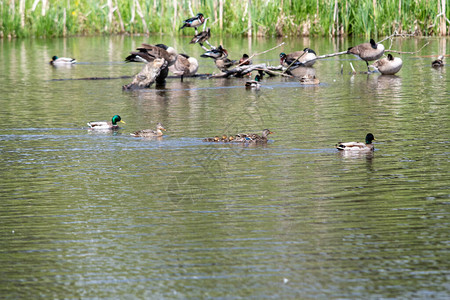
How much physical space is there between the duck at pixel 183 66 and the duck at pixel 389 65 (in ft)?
20.4

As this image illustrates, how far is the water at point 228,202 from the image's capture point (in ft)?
24.8

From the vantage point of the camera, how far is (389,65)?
26188mm

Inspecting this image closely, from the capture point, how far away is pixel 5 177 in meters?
12.2

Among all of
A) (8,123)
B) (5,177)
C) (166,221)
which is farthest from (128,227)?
(8,123)

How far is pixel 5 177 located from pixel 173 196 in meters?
3.13

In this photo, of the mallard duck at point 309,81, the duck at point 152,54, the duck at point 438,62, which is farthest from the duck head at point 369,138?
the duck at point 438,62

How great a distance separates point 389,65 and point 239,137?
12983 mm

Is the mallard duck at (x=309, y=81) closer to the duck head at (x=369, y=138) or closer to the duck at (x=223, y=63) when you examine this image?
the duck at (x=223, y=63)

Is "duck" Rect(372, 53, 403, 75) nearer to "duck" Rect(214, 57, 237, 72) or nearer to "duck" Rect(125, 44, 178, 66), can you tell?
"duck" Rect(214, 57, 237, 72)

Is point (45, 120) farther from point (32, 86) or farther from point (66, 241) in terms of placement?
point (66, 241)

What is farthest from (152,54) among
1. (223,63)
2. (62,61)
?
(62,61)

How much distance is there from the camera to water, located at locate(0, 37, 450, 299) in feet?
24.8

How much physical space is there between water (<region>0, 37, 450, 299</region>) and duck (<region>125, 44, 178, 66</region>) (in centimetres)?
463

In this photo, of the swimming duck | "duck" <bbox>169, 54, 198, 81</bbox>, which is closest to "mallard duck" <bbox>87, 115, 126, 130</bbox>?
"duck" <bbox>169, 54, 198, 81</bbox>
